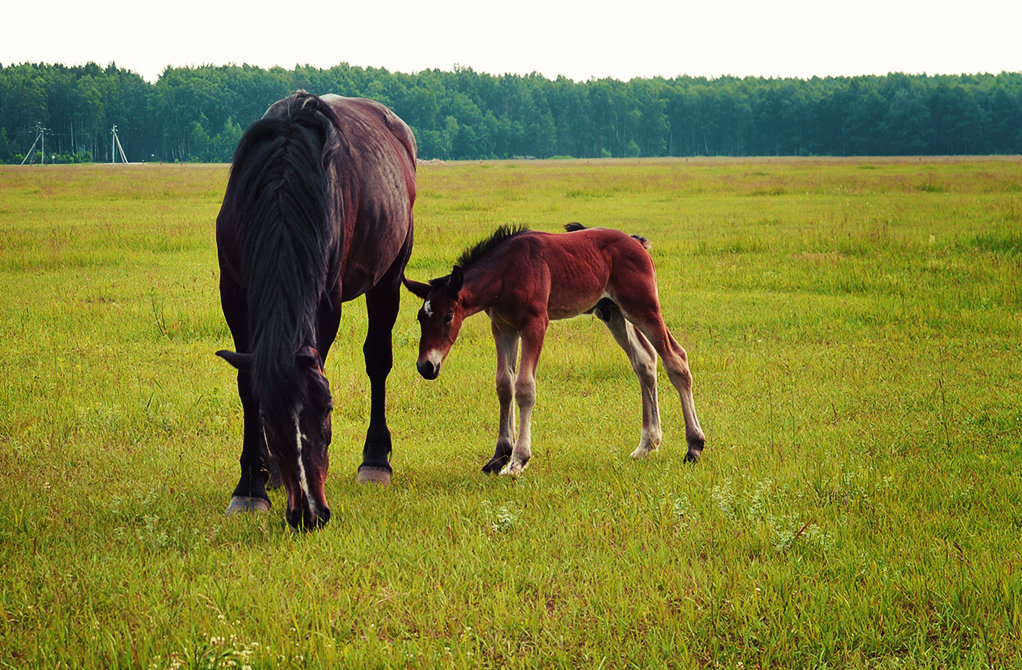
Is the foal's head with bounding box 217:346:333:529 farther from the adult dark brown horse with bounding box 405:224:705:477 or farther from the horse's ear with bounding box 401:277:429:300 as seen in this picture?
the horse's ear with bounding box 401:277:429:300

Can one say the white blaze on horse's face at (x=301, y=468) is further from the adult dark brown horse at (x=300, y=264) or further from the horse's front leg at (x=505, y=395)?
the horse's front leg at (x=505, y=395)

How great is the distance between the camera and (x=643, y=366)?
21.7ft

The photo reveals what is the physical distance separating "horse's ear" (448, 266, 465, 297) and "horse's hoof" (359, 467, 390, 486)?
4.52ft

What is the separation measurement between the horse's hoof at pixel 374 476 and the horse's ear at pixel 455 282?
4.52 ft

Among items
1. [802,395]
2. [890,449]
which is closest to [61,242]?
[802,395]

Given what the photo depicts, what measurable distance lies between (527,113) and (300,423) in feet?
465

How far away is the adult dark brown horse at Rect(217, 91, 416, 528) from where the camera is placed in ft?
13.8

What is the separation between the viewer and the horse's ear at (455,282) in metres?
5.53

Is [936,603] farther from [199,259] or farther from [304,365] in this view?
[199,259]

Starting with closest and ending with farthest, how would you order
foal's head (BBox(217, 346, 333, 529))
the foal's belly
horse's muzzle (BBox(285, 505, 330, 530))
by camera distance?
1. foal's head (BBox(217, 346, 333, 529))
2. horse's muzzle (BBox(285, 505, 330, 530))
3. the foal's belly

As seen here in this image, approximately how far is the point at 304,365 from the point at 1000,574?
3.30 m

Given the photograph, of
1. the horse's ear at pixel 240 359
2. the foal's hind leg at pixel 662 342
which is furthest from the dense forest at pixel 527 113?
the horse's ear at pixel 240 359

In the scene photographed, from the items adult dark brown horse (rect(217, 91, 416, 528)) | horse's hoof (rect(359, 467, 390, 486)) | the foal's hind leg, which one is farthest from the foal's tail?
horse's hoof (rect(359, 467, 390, 486))

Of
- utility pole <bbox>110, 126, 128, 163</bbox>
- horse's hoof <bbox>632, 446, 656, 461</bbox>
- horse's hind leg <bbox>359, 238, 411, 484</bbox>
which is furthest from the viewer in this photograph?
utility pole <bbox>110, 126, 128, 163</bbox>
